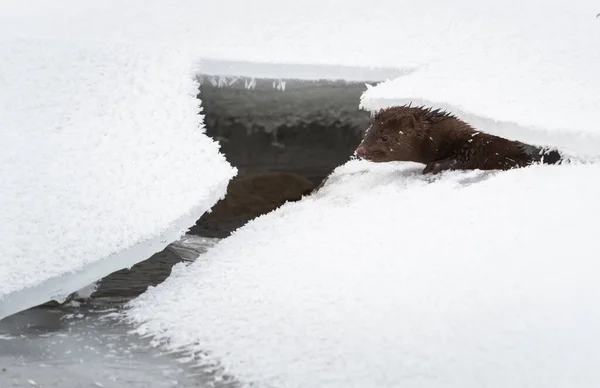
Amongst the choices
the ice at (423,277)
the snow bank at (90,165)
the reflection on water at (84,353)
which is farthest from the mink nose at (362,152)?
the reflection on water at (84,353)

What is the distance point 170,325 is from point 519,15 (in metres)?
3.56

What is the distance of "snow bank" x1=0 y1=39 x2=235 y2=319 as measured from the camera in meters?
2.67

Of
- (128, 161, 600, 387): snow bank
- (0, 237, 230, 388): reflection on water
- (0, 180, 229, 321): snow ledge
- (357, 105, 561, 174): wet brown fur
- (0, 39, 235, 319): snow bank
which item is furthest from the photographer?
(357, 105, 561, 174): wet brown fur

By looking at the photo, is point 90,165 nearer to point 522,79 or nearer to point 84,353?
point 84,353

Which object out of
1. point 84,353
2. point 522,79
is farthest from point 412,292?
point 522,79

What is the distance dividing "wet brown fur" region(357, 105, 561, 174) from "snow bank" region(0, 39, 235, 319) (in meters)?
0.83

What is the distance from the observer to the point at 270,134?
4531 mm

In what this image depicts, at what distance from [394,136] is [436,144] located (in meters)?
0.21

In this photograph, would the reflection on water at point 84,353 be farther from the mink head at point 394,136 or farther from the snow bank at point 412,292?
the mink head at point 394,136

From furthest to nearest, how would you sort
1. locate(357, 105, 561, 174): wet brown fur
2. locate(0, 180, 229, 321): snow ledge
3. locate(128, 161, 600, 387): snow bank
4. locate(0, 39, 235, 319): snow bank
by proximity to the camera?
locate(357, 105, 561, 174): wet brown fur < locate(0, 39, 235, 319): snow bank < locate(0, 180, 229, 321): snow ledge < locate(128, 161, 600, 387): snow bank

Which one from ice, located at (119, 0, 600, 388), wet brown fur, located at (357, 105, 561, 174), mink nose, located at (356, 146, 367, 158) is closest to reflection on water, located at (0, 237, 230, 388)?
ice, located at (119, 0, 600, 388)

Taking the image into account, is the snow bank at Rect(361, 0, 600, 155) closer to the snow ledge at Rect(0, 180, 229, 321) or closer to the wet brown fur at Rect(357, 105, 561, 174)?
the wet brown fur at Rect(357, 105, 561, 174)

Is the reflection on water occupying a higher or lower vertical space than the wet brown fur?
lower

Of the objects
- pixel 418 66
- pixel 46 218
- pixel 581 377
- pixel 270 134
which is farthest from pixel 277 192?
pixel 581 377
